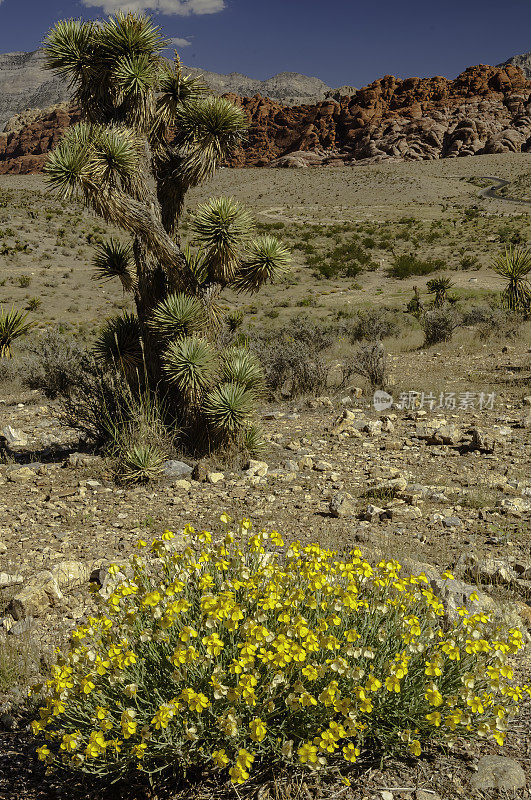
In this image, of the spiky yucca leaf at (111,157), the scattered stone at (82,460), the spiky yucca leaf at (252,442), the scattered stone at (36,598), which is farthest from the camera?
the spiky yucca leaf at (252,442)

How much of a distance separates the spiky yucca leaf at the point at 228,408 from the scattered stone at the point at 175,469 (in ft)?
1.88

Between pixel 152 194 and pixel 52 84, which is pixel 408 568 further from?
pixel 52 84

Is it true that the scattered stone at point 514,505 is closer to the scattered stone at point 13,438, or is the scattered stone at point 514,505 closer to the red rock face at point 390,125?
the scattered stone at point 13,438

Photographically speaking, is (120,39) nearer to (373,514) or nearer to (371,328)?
(373,514)

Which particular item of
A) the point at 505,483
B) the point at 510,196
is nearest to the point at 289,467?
the point at 505,483

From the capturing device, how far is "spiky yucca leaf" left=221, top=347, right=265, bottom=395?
6.76 meters

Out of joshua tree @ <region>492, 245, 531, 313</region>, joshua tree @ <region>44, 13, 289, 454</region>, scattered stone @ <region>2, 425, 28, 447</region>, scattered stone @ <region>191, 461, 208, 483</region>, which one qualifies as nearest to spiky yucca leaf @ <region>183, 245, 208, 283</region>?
joshua tree @ <region>44, 13, 289, 454</region>

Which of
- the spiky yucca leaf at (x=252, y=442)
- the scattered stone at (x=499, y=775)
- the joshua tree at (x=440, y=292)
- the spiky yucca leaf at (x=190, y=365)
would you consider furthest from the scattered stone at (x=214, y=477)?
the joshua tree at (x=440, y=292)

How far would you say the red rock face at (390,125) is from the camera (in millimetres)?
97625

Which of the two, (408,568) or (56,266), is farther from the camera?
(56,266)

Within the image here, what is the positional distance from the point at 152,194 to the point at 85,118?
1.46 m

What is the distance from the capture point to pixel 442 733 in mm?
2250

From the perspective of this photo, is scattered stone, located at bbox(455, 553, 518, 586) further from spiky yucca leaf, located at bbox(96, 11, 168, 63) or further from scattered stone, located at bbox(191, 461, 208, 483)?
spiky yucca leaf, located at bbox(96, 11, 168, 63)

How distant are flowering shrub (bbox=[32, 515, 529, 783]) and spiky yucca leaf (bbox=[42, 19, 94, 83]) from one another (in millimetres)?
6300
